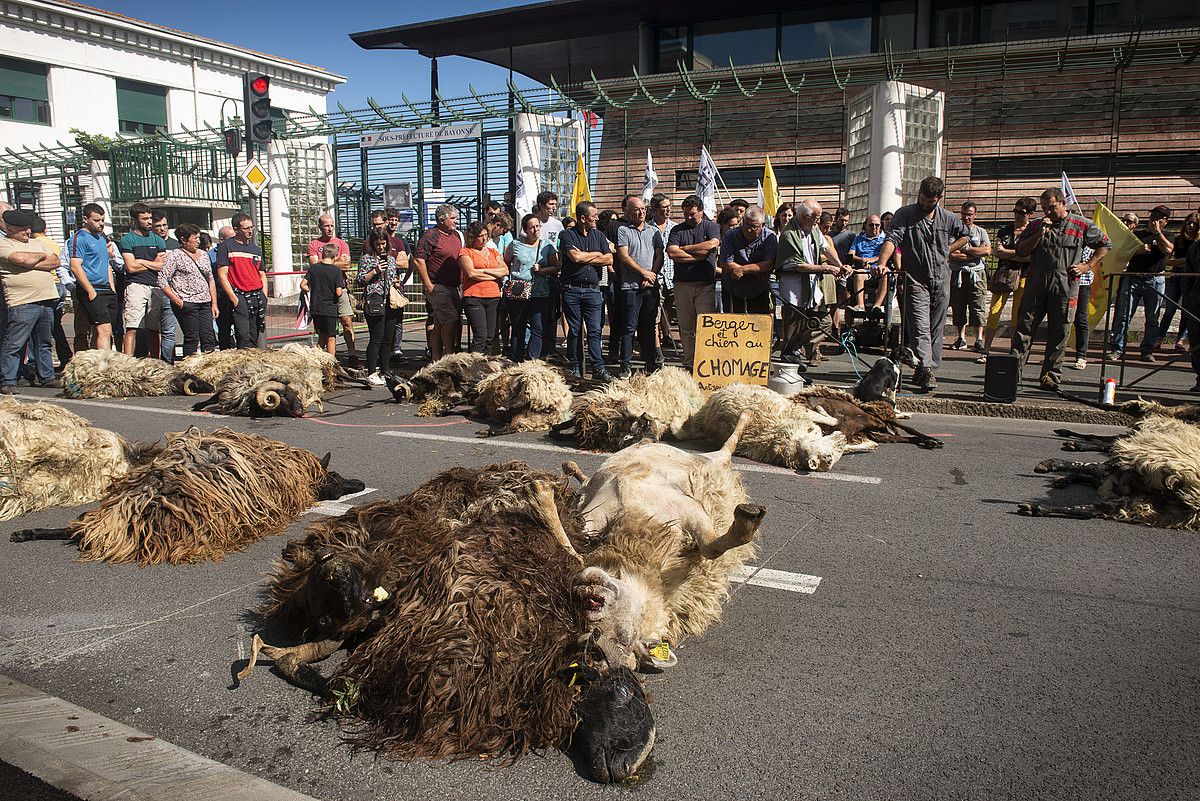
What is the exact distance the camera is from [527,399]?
8.37 metres

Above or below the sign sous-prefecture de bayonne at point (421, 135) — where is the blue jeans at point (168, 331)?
below

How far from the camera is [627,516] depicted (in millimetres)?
3689

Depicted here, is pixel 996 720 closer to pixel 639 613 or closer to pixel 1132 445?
pixel 639 613

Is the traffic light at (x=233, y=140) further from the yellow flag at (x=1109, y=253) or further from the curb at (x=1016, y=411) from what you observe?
the yellow flag at (x=1109, y=253)

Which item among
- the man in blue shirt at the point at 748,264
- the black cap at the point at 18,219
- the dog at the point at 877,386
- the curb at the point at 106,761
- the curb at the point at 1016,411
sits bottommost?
the curb at the point at 106,761

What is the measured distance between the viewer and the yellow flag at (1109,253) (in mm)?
10984

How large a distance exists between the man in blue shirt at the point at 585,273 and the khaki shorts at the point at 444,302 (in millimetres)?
1632

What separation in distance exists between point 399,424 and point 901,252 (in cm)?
619

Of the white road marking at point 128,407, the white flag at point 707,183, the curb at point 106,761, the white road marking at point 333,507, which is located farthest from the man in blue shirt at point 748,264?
the curb at point 106,761

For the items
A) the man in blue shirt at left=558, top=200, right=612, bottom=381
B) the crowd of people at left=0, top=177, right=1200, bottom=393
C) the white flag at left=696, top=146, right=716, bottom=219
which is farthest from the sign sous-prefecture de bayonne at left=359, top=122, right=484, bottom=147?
the man in blue shirt at left=558, top=200, right=612, bottom=381

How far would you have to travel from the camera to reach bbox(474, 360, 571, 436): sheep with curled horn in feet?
27.5

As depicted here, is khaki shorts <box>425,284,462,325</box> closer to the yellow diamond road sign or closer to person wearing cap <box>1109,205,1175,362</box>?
the yellow diamond road sign

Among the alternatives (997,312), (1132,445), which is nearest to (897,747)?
(1132,445)

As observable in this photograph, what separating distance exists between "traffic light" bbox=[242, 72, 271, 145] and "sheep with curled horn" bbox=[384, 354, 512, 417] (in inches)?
360
